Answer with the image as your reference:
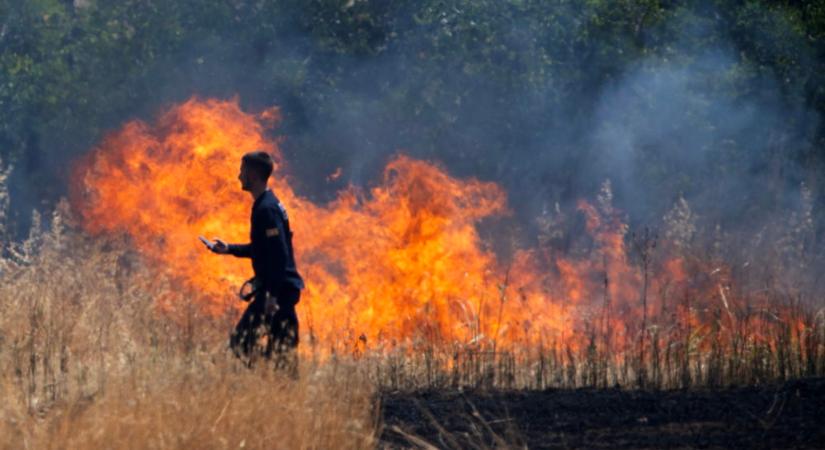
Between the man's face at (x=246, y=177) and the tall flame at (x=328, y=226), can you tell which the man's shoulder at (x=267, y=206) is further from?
the tall flame at (x=328, y=226)

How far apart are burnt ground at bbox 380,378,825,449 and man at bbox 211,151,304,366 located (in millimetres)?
924

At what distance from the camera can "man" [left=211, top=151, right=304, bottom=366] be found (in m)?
8.21

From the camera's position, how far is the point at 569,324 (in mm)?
14930

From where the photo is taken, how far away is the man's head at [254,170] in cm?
838

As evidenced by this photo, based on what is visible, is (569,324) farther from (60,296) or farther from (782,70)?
(60,296)

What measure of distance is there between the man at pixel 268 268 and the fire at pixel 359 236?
15.9ft

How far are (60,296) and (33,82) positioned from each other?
291 inches

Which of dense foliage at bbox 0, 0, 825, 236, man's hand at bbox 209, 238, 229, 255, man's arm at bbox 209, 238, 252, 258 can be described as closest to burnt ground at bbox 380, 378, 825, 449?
man's arm at bbox 209, 238, 252, 258

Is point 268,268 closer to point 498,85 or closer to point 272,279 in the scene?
point 272,279

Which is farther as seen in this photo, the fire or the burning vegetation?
the fire

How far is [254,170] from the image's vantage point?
27.6ft

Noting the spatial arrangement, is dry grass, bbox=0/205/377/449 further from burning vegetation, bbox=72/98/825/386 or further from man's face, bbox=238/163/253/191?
burning vegetation, bbox=72/98/825/386

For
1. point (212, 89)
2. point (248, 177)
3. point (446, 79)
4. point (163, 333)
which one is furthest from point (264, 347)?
point (212, 89)

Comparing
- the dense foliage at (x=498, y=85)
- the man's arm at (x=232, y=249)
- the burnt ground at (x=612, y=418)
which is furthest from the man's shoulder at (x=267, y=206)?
the dense foliage at (x=498, y=85)
